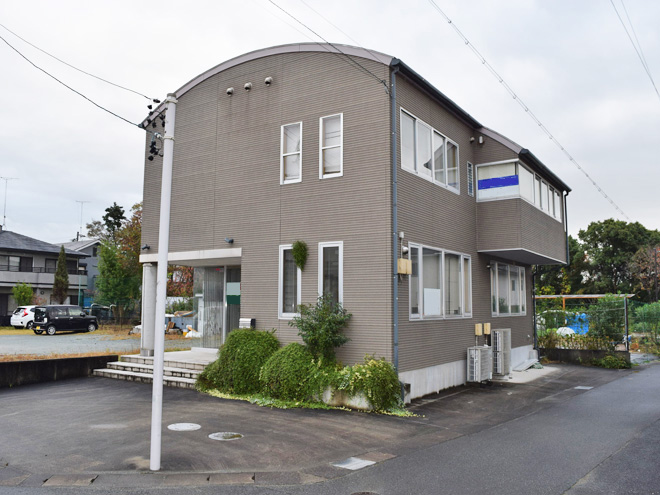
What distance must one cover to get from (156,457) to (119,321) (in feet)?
95.9

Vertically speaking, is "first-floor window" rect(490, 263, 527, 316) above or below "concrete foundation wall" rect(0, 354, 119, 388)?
above

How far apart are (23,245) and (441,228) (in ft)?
136

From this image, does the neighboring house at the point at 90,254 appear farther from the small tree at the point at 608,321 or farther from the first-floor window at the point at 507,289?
the small tree at the point at 608,321

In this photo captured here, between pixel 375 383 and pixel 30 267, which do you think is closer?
pixel 375 383

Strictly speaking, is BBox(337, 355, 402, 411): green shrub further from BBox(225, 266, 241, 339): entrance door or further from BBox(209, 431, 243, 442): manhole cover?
BBox(225, 266, 241, 339): entrance door

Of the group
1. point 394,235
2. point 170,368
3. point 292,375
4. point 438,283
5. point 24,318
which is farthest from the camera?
point 24,318

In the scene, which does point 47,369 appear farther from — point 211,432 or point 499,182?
point 499,182

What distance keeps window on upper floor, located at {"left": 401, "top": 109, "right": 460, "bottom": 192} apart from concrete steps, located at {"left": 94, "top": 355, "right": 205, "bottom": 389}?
21.8 ft

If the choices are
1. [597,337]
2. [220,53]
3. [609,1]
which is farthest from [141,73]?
[597,337]

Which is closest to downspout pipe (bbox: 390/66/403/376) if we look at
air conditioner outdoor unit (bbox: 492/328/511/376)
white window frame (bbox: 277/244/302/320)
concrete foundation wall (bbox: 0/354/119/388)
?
white window frame (bbox: 277/244/302/320)

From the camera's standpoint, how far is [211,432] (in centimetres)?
786

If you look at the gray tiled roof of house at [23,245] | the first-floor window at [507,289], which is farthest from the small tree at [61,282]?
the first-floor window at [507,289]

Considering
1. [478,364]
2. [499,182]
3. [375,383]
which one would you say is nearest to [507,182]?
[499,182]

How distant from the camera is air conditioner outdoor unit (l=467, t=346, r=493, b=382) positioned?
500 inches
